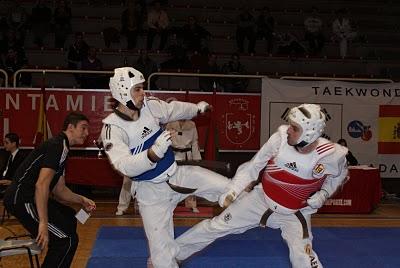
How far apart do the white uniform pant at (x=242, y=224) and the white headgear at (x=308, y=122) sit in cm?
82

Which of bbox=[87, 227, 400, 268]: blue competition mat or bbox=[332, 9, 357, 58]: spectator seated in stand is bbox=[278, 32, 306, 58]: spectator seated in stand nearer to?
bbox=[332, 9, 357, 58]: spectator seated in stand

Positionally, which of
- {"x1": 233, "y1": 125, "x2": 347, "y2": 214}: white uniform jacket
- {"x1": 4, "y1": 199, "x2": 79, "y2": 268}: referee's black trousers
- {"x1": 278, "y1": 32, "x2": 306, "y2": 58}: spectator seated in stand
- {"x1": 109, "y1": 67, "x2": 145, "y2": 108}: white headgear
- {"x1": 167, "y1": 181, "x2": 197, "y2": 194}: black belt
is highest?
{"x1": 278, "y1": 32, "x2": 306, "y2": 58}: spectator seated in stand

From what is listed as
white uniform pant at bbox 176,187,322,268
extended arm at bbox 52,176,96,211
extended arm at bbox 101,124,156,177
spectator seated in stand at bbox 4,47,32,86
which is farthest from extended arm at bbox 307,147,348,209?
spectator seated in stand at bbox 4,47,32,86

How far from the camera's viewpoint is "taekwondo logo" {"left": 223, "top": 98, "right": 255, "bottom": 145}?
12.5 meters

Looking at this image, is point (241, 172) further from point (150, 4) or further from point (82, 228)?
point (150, 4)

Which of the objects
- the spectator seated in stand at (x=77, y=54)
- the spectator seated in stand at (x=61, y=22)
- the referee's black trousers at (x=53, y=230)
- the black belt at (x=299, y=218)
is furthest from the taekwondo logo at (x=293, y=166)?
the spectator seated in stand at (x=61, y=22)

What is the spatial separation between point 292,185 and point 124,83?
187cm

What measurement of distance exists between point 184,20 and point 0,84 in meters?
7.20

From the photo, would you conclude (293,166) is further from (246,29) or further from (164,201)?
(246,29)

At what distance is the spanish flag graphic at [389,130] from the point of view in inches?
510

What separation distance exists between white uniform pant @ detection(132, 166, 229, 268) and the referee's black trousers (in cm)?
75

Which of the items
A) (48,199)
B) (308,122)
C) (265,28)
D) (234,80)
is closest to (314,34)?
(265,28)

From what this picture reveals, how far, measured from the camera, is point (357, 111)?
12898 mm

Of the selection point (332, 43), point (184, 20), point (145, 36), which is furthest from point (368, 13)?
point (145, 36)
